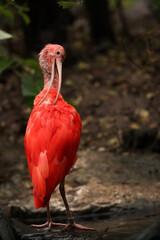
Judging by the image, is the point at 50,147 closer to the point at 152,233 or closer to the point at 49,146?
the point at 49,146

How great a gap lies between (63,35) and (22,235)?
609 centimetres

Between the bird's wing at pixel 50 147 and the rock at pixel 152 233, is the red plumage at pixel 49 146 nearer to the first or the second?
the bird's wing at pixel 50 147

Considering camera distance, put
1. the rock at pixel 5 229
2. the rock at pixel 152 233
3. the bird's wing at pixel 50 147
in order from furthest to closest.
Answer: the bird's wing at pixel 50 147, the rock at pixel 5 229, the rock at pixel 152 233

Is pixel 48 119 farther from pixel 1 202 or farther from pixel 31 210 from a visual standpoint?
pixel 1 202

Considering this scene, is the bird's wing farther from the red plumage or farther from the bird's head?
the bird's head

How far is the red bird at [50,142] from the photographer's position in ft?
11.2

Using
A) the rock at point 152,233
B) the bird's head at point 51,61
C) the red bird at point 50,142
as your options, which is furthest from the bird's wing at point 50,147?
the rock at point 152,233

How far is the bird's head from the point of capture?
12.4 feet

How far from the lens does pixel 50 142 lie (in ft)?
11.4

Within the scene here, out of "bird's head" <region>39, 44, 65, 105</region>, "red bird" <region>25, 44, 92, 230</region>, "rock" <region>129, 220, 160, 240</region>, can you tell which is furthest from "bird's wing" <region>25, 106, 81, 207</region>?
"rock" <region>129, 220, 160, 240</region>

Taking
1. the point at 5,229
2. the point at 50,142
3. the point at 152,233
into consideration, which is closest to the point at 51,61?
the point at 50,142

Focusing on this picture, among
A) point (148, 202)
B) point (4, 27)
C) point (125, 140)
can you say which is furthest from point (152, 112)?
point (4, 27)

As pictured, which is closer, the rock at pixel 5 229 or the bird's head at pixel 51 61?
the rock at pixel 5 229

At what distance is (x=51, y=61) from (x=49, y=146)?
2.95ft
